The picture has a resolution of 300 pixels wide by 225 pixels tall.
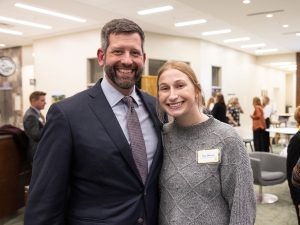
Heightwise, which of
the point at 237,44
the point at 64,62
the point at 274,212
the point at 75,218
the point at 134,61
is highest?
the point at 237,44

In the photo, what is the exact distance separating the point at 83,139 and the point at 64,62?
998cm

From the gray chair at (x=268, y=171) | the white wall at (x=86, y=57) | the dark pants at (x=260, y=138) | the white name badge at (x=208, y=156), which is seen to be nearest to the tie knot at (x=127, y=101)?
the white name badge at (x=208, y=156)

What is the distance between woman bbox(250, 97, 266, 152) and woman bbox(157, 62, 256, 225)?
6660 millimetres

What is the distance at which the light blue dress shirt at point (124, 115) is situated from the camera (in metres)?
1.48

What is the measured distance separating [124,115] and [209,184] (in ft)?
1.73

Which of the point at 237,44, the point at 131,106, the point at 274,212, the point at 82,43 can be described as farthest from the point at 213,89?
the point at 131,106

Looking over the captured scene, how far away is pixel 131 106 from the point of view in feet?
5.00

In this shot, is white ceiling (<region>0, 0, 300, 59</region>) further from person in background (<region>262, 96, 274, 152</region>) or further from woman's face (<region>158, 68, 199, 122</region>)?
woman's face (<region>158, 68, 199, 122</region>)

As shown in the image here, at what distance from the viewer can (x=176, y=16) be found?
8.09 m

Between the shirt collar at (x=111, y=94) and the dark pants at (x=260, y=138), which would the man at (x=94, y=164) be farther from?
the dark pants at (x=260, y=138)

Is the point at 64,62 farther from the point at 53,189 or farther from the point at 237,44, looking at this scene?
the point at 53,189

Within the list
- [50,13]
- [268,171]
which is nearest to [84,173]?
[268,171]

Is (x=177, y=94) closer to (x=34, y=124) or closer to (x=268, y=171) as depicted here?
(x=34, y=124)

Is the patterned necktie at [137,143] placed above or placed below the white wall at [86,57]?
below
